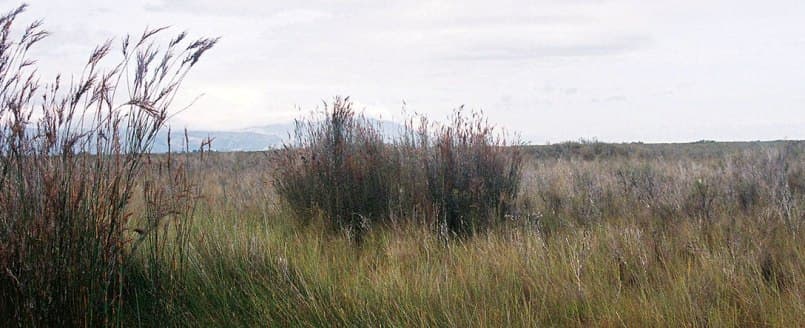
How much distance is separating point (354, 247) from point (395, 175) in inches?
57.4

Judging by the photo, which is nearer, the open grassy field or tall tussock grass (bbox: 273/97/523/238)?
the open grassy field

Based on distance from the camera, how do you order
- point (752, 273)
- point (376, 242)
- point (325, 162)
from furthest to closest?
point (325, 162) < point (376, 242) < point (752, 273)

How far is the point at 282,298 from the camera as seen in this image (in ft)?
13.6

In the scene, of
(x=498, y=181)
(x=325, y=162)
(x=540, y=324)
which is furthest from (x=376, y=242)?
(x=540, y=324)

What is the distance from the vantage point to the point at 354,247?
19.2 feet

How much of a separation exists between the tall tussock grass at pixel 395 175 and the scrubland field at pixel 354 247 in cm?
2

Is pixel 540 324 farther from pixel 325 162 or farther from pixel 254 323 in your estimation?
pixel 325 162

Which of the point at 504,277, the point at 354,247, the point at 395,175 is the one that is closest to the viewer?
the point at 504,277

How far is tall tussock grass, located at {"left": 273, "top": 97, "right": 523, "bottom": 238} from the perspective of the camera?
675 centimetres

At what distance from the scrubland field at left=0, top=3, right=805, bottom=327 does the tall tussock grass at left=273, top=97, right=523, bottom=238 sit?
23 millimetres

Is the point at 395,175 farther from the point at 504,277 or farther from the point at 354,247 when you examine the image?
the point at 504,277

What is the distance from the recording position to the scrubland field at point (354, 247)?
133 inches

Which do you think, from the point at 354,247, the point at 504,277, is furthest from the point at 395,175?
the point at 504,277

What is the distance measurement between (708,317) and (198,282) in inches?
118
